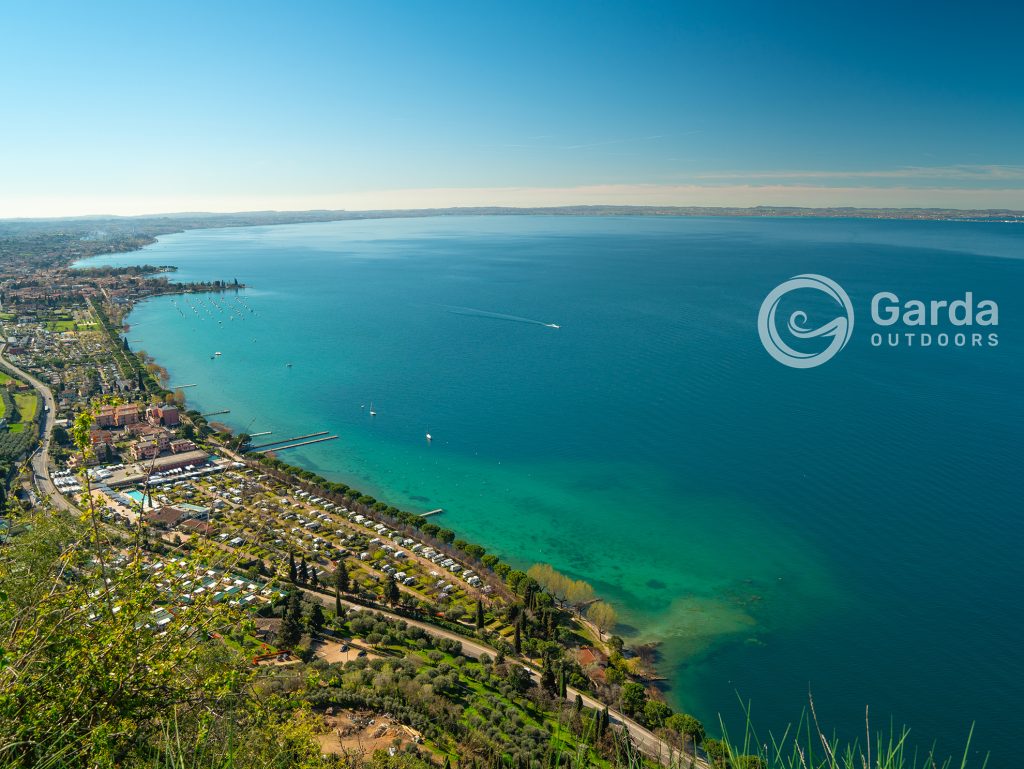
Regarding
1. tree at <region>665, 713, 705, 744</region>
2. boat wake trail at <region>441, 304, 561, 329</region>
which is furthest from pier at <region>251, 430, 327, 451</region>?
boat wake trail at <region>441, 304, 561, 329</region>

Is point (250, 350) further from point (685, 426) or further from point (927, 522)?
point (927, 522)

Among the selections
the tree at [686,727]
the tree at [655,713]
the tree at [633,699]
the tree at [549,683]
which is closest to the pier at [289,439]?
the tree at [549,683]

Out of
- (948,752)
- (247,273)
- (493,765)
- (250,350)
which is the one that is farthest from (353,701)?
(247,273)

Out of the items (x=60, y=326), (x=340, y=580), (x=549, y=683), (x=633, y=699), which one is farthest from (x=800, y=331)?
(x=60, y=326)

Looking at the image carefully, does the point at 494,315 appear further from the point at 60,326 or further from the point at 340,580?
the point at 340,580

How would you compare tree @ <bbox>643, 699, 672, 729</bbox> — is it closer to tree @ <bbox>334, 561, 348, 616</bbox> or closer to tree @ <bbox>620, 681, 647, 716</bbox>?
tree @ <bbox>620, 681, 647, 716</bbox>

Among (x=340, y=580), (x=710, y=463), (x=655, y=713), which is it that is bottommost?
(x=655, y=713)

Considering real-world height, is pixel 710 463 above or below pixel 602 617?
above

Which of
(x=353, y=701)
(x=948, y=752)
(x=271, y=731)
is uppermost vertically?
(x=271, y=731)
